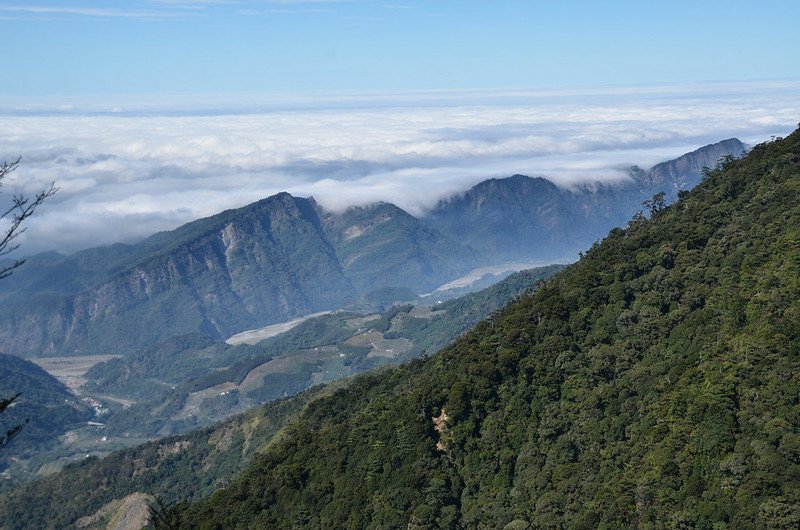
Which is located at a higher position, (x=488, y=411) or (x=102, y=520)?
(x=488, y=411)

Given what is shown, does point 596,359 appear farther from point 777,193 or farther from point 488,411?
point 777,193

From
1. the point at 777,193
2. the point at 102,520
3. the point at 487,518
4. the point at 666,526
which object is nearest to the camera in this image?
the point at 666,526

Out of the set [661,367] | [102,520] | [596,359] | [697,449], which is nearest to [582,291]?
[596,359]

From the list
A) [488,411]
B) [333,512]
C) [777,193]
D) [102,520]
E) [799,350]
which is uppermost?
[777,193]

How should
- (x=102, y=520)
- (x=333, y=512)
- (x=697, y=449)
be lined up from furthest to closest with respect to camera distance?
(x=102, y=520)
(x=333, y=512)
(x=697, y=449)

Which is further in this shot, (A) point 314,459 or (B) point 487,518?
(A) point 314,459

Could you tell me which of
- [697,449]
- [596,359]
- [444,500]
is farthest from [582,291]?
[697,449]
